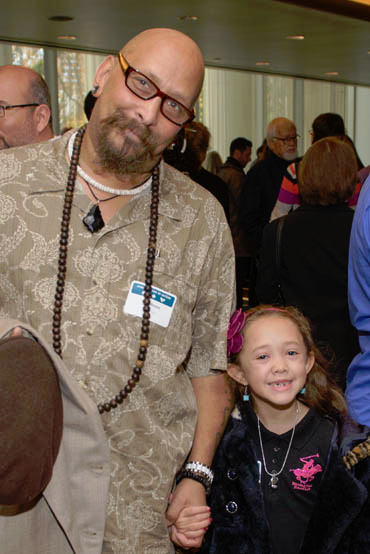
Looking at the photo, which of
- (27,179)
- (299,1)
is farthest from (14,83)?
(299,1)

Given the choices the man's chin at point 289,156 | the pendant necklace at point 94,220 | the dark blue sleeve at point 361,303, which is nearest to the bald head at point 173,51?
the pendant necklace at point 94,220

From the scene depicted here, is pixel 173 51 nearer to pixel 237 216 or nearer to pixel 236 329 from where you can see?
pixel 236 329

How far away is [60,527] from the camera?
1.39 metres

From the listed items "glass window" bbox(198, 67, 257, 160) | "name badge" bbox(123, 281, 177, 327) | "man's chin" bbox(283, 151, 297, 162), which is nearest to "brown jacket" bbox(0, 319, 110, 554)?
"name badge" bbox(123, 281, 177, 327)

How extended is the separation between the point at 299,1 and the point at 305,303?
334cm

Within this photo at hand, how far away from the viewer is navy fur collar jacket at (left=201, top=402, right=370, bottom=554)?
1.89 meters

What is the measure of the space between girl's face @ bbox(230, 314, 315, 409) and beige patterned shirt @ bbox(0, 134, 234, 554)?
41 cm

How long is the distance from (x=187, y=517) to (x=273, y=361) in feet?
1.79

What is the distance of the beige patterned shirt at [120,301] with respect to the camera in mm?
1443

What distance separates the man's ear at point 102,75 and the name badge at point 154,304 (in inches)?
16.4

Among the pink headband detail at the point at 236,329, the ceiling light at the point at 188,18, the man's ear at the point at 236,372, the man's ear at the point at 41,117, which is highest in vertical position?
the ceiling light at the point at 188,18

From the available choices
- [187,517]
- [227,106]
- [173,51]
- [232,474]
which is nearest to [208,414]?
[187,517]

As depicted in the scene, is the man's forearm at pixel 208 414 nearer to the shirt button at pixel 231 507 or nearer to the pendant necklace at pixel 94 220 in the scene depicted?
the shirt button at pixel 231 507

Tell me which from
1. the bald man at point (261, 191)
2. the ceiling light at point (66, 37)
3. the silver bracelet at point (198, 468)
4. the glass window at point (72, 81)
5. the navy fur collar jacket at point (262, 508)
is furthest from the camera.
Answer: the glass window at point (72, 81)
